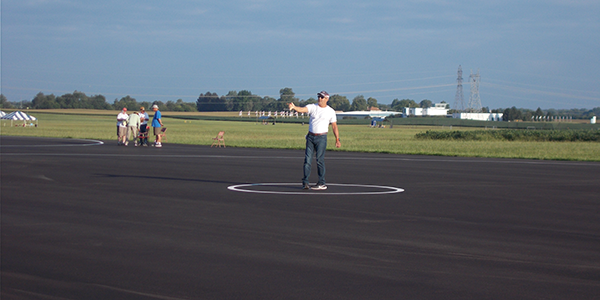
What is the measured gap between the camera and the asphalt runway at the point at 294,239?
5812mm

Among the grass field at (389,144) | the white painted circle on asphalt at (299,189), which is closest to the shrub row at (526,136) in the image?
the grass field at (389,144)

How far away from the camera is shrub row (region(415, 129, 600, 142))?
47.8 meters

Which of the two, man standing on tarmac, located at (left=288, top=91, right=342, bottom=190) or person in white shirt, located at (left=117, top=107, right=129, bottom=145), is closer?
man standing on tarmac, located at (left=288, top=91, right=342, bottom=190)

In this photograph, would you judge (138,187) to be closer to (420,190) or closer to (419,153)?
(420,190)

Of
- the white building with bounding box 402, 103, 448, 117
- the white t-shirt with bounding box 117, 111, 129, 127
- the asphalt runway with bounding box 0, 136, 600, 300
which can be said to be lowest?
the asphalt runway with bounding box 0, 136, 600, 300

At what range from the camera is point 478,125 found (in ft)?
307

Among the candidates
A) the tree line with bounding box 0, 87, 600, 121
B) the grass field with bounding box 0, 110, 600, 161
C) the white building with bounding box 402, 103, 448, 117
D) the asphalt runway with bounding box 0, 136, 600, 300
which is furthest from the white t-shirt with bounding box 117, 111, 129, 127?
the white building with bounding box 402, 103, 448, 117

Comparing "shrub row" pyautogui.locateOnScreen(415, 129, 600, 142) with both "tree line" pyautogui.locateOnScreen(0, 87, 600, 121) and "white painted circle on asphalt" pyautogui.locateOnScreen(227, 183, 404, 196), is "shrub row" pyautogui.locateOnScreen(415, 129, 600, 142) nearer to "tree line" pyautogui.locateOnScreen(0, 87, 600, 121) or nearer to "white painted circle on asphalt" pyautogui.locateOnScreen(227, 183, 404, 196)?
"white painted circle on asphalt" pyautogui.locateOnScreen(227, 183, 404, 196)

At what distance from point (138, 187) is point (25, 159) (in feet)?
32.3

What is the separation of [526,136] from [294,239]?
4510cm

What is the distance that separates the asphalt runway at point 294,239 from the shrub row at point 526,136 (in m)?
34.9

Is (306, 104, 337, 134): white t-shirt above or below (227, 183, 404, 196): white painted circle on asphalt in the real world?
above

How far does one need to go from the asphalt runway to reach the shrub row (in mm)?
34878

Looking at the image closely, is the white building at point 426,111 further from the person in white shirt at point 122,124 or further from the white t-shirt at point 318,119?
the white t-shirt at point 318,119
